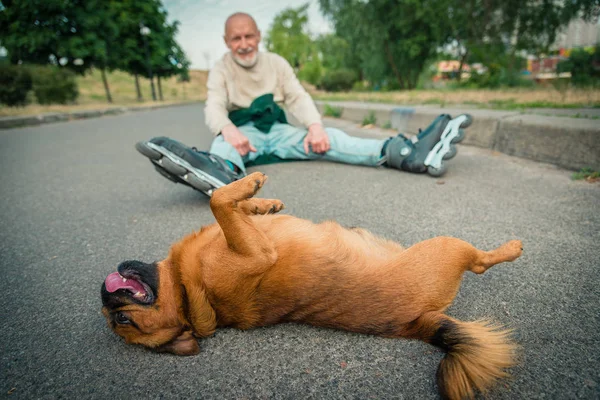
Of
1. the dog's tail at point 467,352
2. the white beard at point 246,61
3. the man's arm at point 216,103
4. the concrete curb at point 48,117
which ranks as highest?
the white beard at point 246,61

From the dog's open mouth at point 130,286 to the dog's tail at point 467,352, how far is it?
1126 mm

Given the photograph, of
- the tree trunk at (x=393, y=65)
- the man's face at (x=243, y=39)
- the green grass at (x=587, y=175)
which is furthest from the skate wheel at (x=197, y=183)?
the tree trunk at (x=393, y=65)

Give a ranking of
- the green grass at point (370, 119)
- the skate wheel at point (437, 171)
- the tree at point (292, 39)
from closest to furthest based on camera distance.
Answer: the skate wheel at point (437, 171)
the green grass at point (370, 119)
the tree at point (292, 39)

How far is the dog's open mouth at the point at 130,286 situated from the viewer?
1.50 meters

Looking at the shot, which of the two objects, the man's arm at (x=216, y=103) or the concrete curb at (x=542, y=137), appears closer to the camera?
the concrete curb at (x=542, y=137)

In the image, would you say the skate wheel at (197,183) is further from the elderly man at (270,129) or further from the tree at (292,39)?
the tree at (292,39)

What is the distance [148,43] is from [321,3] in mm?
14226

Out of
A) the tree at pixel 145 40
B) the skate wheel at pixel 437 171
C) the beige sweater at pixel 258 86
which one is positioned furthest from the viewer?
Result: the tree at pixel 145 40

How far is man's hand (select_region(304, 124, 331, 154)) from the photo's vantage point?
11.9 ft

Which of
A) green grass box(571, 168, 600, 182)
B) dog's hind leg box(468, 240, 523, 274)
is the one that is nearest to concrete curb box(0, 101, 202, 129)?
dog's hind leg box(468, 240, 523, 274)

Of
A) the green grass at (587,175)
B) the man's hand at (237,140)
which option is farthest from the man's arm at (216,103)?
the green grass at (587,175)

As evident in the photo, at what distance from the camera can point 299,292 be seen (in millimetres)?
1487

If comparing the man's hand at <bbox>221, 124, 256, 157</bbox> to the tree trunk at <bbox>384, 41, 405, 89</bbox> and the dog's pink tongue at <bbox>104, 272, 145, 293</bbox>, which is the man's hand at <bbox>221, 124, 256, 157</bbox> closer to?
the dog's pink tongue at <bbox>104, 272, 145, 293</bbox>

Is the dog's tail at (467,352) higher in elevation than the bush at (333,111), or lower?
lower
